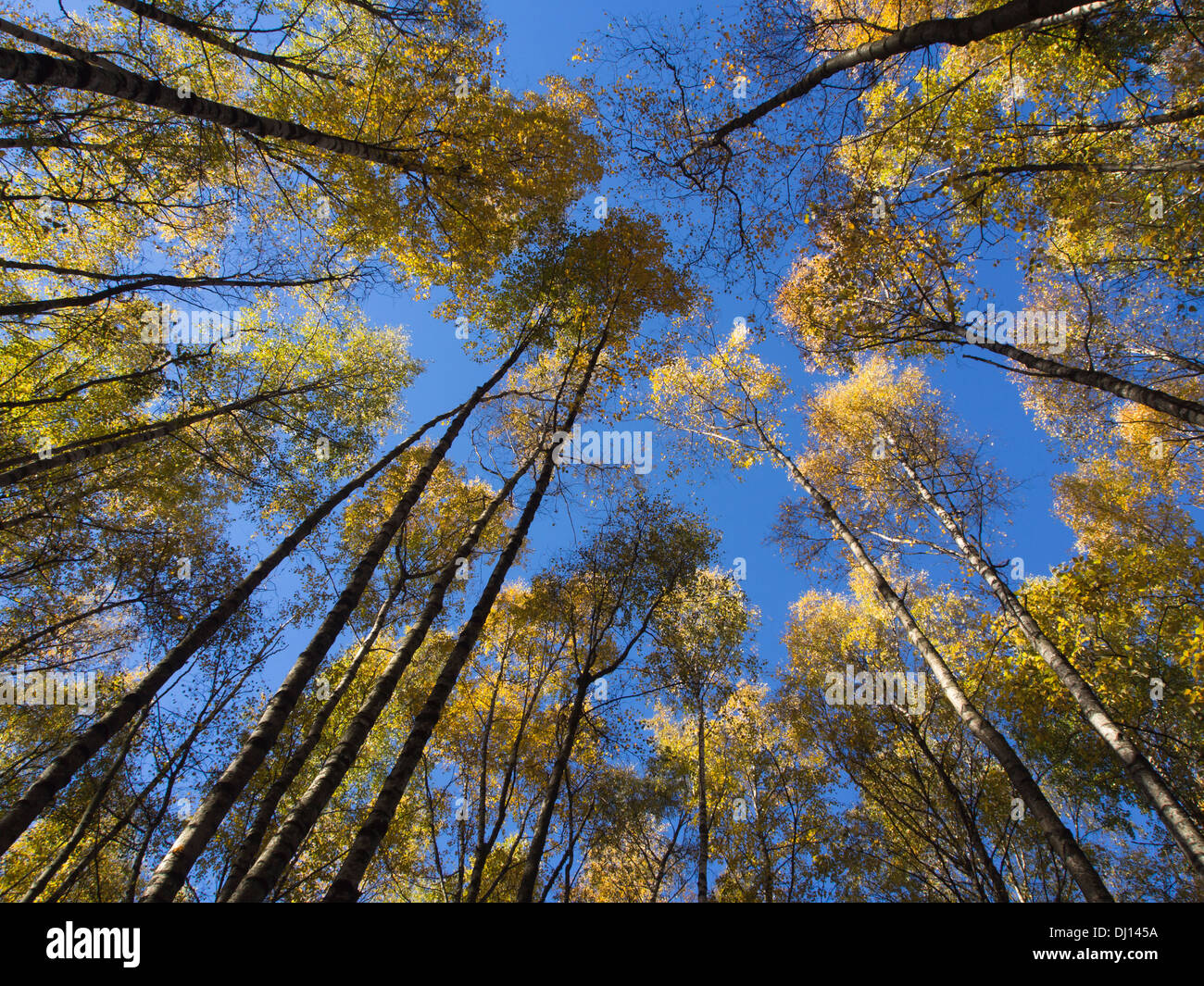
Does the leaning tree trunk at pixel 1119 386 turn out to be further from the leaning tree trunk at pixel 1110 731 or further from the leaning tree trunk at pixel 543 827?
the leaning tree trunk at pixel 543 827

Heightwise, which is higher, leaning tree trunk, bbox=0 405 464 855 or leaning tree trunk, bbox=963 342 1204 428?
leaning tree trunk, bbox=963 342 1204 428

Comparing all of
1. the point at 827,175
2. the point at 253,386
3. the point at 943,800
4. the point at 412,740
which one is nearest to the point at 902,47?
the point at 827,175

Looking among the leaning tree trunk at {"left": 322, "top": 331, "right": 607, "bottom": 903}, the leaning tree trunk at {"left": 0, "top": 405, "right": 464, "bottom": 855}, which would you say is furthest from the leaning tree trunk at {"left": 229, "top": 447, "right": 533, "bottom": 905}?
the leaning tree trunk at {"left": 0, "top": 405, "right": 464, "bottom": 855}

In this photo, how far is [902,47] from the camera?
5.23 metres

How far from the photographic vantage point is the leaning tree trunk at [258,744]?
172 inches

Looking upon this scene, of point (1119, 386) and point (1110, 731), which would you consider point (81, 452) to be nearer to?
point (1110, 731)

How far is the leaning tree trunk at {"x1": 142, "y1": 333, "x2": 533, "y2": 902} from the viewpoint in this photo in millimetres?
4371

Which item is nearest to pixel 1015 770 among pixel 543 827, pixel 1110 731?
pixel 1110 731

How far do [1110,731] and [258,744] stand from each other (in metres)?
10.3

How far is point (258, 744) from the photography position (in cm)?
516

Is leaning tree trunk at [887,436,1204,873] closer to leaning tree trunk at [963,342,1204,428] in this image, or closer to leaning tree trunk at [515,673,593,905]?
leaning tree trunk at [963,342,1204,428]

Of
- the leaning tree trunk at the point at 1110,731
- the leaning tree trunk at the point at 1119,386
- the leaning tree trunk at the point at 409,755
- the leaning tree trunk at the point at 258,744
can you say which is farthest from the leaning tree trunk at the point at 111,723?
the leaning tree trunk at the point at 1110,731

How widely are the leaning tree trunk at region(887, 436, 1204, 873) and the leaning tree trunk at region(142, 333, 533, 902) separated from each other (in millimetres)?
9892
